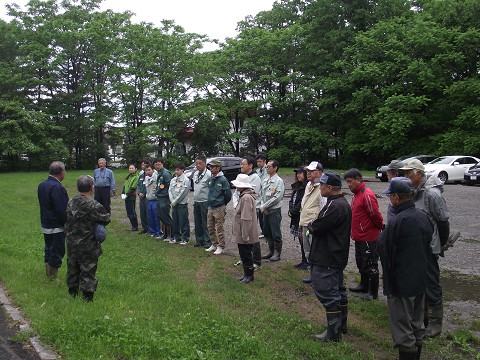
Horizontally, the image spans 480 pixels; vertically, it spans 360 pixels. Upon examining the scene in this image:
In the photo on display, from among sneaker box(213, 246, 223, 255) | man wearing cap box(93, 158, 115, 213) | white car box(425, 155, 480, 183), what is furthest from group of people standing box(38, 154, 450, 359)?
white car box(425, 155, 480, 183)

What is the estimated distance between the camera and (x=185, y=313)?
5.28 meters

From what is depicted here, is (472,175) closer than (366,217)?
No

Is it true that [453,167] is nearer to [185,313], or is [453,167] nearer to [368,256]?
[368,256]

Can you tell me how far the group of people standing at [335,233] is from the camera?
4.03 meters

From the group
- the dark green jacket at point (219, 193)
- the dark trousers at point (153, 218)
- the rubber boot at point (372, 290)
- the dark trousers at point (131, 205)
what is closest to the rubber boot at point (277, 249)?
the dark green jacket at point (219, 193)

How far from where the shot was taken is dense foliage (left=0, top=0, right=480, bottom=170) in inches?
1183

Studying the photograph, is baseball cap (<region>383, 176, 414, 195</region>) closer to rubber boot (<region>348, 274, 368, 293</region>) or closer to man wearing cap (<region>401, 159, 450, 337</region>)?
man wearing cap (<region>401, 159, 450, 337</region>)

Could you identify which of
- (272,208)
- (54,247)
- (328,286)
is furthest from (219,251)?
(328,286)

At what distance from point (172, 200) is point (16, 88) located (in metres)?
32.4

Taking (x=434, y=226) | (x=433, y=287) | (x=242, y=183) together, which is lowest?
(x=433, y=287)

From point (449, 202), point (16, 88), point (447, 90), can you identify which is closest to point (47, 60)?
point (16, 88)

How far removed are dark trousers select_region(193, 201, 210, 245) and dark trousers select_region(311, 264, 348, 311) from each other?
16.4 ft

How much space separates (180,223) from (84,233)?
4.74 m

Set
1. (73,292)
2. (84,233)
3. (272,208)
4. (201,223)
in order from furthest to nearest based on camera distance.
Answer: (201,223) < (272,208) < (73,292) < (84,233)
